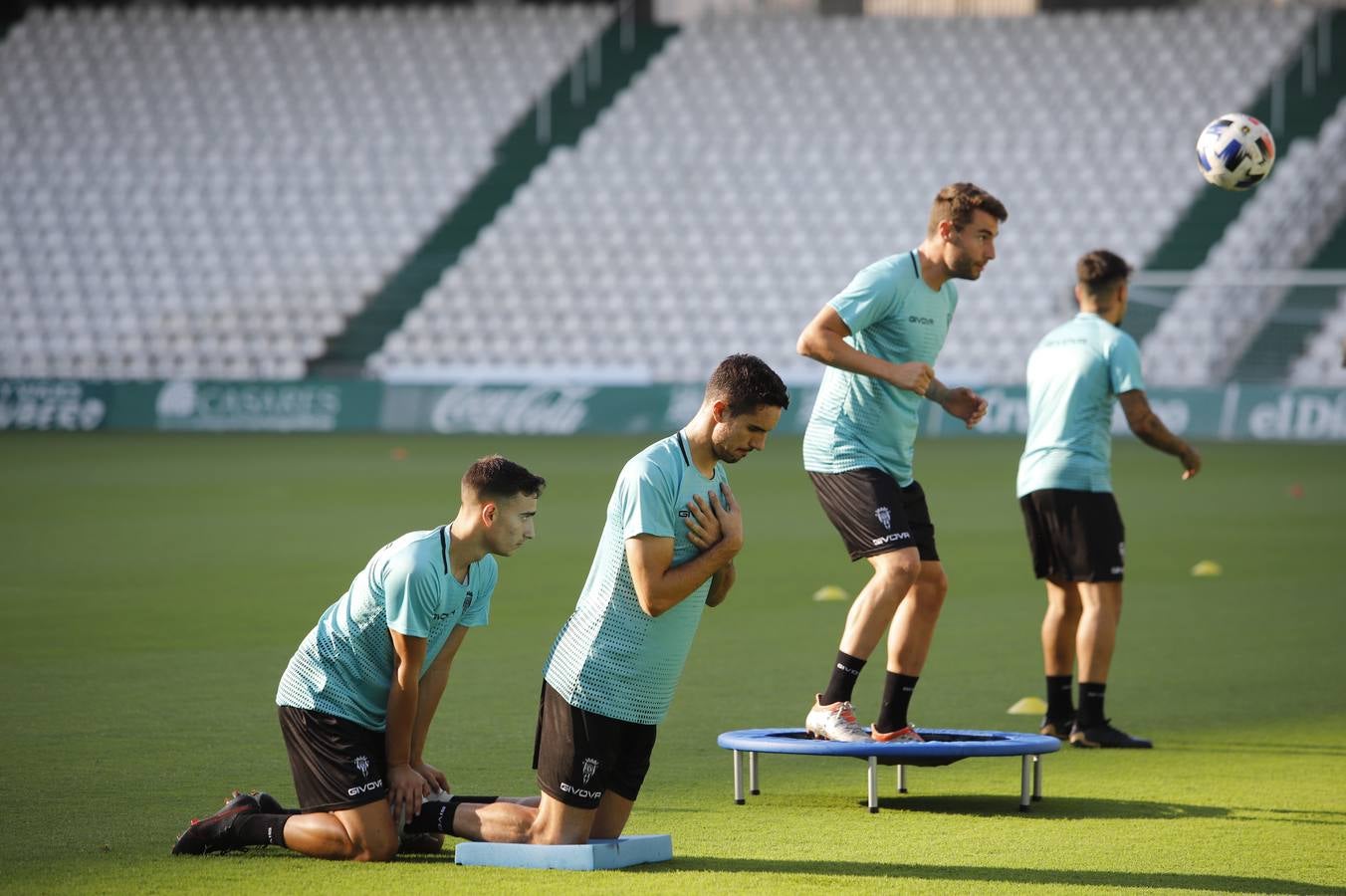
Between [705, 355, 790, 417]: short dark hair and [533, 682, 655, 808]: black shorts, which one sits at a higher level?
[705, 355, 790, 417]: short dark hair

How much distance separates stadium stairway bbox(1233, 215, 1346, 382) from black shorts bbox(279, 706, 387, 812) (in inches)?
1000

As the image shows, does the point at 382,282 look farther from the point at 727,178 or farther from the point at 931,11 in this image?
the point at 931,11

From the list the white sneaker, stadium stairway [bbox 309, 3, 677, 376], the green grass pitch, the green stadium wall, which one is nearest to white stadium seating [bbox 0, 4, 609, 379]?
stadium stairway [bbox 309, 3, 677, 376]

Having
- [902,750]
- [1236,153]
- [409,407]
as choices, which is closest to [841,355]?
[902,750]

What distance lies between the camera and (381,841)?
5.96m

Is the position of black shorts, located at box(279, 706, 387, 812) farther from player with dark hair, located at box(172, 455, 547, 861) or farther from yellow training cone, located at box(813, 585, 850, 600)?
yellow training cone, located at box(813, 585, 850, 600)

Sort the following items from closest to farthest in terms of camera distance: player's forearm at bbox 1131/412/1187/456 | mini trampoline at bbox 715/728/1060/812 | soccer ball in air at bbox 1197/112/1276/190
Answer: mini trampoline at bbox 715/728/1060/812, player's forearm at bbox 1131/412/1187/456, soccer ball in air at bbox 1197/112/1276/190

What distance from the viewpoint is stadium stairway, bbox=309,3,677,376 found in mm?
34875

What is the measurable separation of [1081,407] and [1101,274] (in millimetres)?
616

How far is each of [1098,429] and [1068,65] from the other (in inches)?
1106

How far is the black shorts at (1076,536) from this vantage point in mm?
8516

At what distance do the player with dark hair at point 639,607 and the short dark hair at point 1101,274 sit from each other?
3.44 metres

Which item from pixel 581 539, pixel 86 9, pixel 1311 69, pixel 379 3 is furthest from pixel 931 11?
pixel 581 539

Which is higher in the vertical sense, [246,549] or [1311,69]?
[1311,69]
